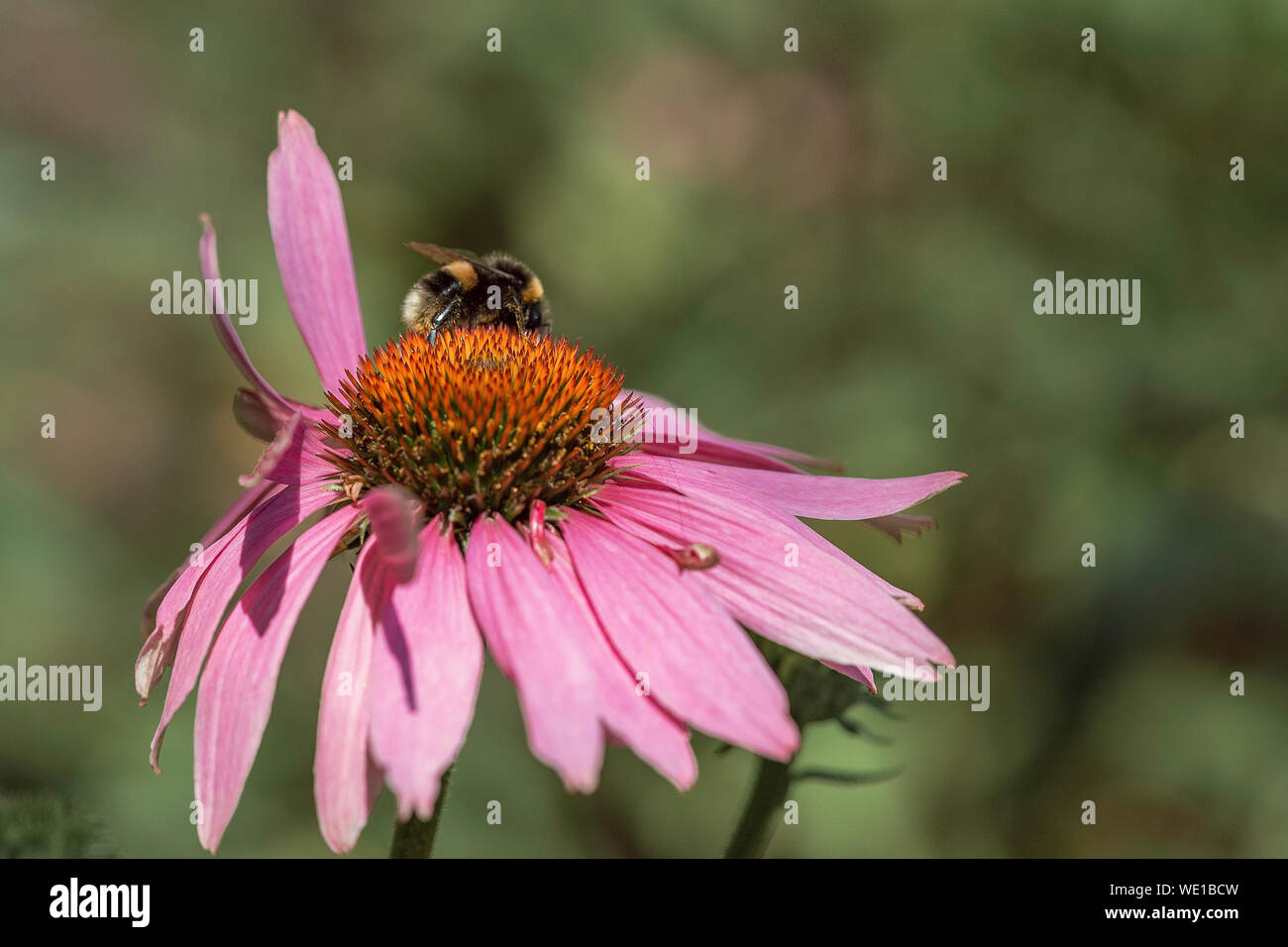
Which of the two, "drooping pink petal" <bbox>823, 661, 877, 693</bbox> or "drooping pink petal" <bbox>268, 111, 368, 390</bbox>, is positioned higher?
"drooping pink petal" <bbox>268, 111, 368, 390</bbox>

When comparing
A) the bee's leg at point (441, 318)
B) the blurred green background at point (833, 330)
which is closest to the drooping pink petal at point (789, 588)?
the bee's leg at point (441, 318)

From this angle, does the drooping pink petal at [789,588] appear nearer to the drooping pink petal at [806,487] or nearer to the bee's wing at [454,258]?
the drooping pink petal at [806,487]

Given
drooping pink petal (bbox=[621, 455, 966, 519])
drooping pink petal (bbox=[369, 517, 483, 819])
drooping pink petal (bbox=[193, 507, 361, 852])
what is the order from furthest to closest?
drooping pink petal (bbox=[621, 455, 966, 519]), drooping pink petal (bbox=[193, 507, 361, 852]), drooping pink petal (bbox=[369, 517, 483, 819])

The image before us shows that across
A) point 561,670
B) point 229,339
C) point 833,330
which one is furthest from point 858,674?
point 833,330

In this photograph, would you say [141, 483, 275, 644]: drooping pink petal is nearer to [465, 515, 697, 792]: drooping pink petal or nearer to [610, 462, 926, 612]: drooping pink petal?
[465, 515, 697, 792]: drooping pink petal

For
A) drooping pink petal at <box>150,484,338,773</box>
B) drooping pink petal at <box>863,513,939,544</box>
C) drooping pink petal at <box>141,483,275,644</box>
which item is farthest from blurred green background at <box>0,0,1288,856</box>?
drooping pink petal at <box>141,483,275,644</box>

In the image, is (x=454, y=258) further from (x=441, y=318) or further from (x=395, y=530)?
(x=395, y=530)
